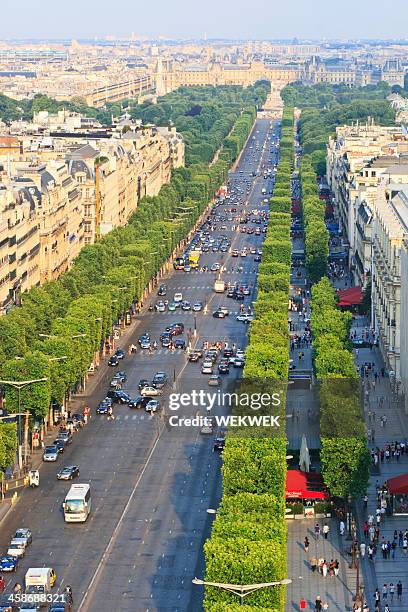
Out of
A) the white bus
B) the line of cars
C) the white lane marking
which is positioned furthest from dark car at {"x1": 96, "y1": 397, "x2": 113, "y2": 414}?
the white bus

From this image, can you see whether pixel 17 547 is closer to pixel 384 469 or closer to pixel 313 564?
pixel 313 564

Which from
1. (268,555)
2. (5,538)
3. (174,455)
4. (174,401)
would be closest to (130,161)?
(174,401)

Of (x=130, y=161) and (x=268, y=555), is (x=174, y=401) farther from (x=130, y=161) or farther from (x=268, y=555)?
(x=130, y=161)

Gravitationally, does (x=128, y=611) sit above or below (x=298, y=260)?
above

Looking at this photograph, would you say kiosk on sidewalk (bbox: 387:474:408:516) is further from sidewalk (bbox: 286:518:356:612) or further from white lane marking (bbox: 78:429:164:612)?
white lane marking (bbox: 78:429:164:612)

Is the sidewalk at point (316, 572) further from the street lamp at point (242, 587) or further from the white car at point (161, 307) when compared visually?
the white car at point (161, 307)
